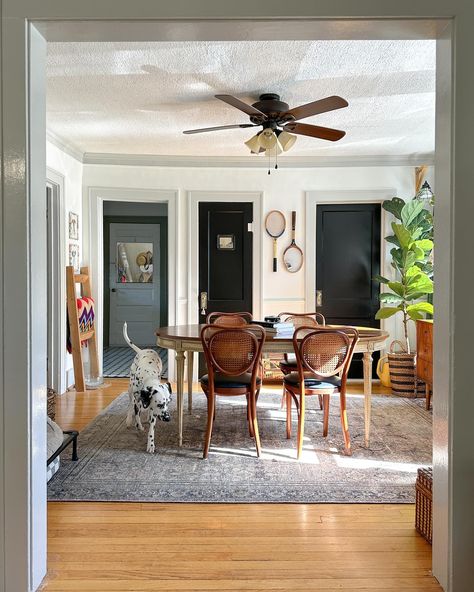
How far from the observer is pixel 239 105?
3162mm

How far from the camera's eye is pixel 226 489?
275 centimetres

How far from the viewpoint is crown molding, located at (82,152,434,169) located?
18.0ft

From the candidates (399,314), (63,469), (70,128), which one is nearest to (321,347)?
(63,469)

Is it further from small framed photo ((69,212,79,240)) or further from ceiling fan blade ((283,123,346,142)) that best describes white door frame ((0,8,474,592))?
small framed photo ((69,212,79,240))

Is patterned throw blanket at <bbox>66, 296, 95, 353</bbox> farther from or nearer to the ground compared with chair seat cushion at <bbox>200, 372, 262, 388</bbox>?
farther from the ground

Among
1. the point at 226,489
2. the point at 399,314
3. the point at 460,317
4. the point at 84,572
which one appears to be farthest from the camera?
the point at 399,314

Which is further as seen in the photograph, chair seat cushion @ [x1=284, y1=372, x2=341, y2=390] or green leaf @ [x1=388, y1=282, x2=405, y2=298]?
green leaf @ [x1=388, y1=282, x2=405, y2=298]

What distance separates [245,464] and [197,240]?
310 centimetres

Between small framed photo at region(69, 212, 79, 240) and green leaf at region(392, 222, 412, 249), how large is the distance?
3295mm

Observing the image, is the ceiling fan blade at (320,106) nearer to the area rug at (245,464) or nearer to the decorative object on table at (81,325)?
the area rug at (245,464)

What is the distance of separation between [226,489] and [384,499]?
0.85 m

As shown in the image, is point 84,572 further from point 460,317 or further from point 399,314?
point 399,314

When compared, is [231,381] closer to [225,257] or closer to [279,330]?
[279,330]

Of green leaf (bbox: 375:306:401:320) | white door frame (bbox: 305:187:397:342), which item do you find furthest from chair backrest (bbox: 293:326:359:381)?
white door frame (bbox: 305:187:397:342)
